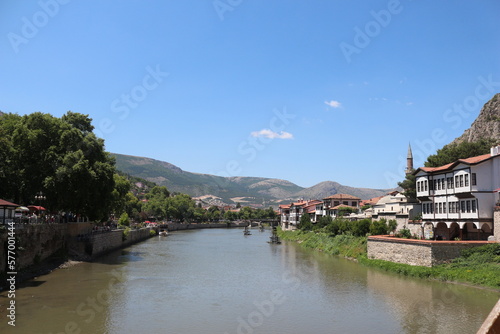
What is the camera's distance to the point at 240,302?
2486 cm

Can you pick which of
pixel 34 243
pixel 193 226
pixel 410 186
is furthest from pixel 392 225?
pixel 193 226

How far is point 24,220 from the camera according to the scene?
104 feet

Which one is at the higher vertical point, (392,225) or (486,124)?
(486,124)

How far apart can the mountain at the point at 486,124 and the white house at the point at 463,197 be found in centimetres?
6844

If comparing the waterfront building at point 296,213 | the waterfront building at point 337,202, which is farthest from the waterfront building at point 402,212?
the waterfront building at point 296,213

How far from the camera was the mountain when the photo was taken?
100100 mm

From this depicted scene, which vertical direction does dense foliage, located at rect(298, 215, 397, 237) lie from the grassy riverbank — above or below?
above

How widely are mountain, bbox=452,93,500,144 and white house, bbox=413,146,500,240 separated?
68440 millimetres

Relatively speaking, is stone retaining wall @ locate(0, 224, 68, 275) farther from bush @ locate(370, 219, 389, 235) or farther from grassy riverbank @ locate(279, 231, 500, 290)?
bush @ locate(370, 219, 389, 235)

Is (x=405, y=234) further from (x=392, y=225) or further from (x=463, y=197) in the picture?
(x=463, y=197)

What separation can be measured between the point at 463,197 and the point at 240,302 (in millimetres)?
22853

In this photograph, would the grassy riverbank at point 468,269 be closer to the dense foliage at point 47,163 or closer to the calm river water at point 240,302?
the calm river water at point 240,302

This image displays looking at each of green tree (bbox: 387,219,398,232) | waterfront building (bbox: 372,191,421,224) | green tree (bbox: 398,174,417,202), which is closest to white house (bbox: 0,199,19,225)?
waterfront building (bbox: 372,191,421,224)

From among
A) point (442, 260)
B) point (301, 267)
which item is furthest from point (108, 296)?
point (442, 260)
